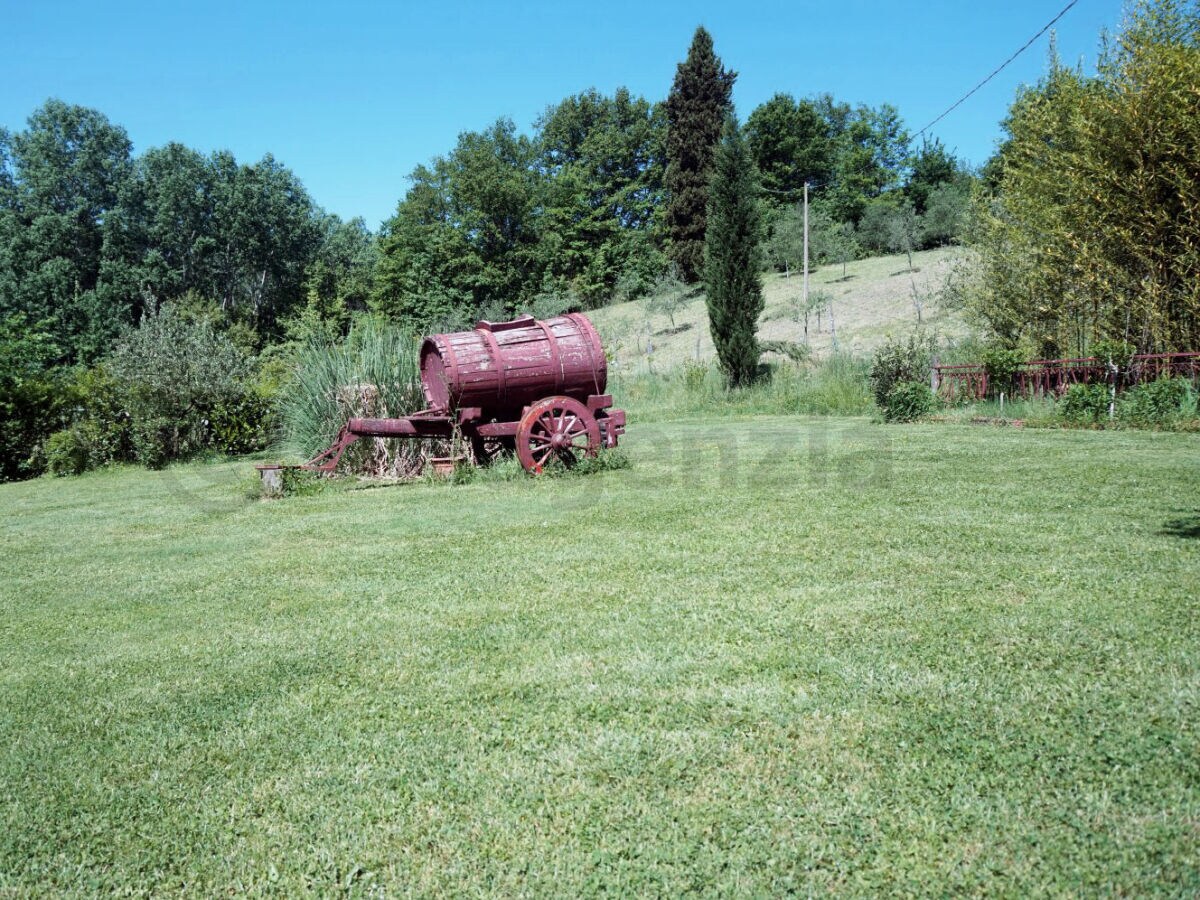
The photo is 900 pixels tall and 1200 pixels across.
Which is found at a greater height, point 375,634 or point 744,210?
point 744,210

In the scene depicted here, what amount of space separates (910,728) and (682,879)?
108cm

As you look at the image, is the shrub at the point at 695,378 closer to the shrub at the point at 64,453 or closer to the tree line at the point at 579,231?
the tree line at the point at 579,231

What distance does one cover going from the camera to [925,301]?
2961 centimetres

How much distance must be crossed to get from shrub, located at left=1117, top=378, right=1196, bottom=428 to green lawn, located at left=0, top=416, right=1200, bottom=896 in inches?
239

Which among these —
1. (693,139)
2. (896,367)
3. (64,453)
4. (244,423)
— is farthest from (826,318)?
(64,453)

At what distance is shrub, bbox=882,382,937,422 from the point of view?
1403 centimetres

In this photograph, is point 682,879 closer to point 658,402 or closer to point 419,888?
point 419,888

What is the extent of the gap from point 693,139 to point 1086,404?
34779 millimetres

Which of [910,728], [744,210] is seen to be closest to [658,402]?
[744,210]

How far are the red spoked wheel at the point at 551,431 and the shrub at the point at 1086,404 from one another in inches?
300

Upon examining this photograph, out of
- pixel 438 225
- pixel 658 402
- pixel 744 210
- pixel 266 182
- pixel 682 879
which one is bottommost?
pixel 682 879

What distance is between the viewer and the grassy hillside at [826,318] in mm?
27062

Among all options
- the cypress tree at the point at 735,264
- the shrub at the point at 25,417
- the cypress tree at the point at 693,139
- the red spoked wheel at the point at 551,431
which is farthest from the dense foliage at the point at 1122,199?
the cypress tree at the point at 693,139

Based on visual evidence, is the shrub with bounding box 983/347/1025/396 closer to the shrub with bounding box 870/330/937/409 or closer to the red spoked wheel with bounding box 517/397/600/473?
the shrub with bounding box 870/330/937/409
